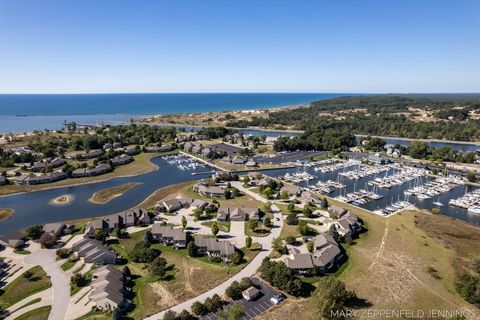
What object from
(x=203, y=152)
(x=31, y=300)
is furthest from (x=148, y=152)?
(x=31, y=300)

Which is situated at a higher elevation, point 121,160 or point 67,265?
point 121,160

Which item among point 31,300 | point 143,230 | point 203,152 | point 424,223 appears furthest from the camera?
point 203,152

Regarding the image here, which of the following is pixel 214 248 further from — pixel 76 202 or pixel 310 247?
pixel 76 202

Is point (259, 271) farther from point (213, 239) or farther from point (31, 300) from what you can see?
point (31, 300)

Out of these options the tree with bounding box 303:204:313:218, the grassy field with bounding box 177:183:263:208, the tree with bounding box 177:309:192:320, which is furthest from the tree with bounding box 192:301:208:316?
the grassy field with bounding box 177:183:263:208

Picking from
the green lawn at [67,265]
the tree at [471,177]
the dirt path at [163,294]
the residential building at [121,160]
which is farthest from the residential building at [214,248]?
the tree at [471,177]

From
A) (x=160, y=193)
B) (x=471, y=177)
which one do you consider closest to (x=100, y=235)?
(x=160, y=193)

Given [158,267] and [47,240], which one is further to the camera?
[47,240]

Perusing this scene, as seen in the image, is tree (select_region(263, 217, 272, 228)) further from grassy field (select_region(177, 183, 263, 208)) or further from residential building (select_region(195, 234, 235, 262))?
residential building (select_region(195, 234, 235, 262))
